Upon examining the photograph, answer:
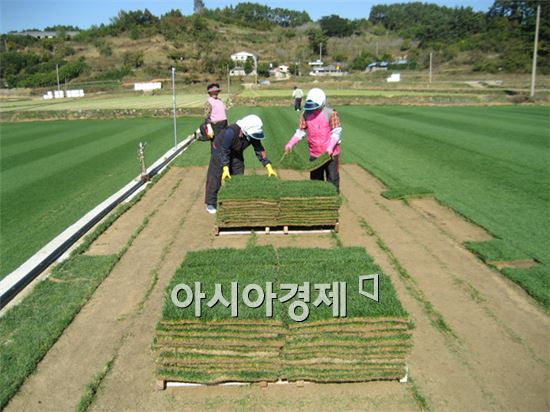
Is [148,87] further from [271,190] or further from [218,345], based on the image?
[218,345]

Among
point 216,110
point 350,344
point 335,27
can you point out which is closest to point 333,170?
point 216,110

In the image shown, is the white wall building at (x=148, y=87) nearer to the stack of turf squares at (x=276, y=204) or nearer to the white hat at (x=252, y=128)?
the white hat at (x=252, y=128)

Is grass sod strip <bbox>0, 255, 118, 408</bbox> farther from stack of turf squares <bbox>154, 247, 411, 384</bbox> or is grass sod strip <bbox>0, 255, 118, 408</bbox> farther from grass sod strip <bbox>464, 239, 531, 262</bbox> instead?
grass sod strip <bbox>464, 239, 531, 262</bbox>

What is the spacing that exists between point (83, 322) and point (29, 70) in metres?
110

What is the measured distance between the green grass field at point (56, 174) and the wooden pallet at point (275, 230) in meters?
2.99

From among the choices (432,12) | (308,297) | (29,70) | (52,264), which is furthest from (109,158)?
(432,12)

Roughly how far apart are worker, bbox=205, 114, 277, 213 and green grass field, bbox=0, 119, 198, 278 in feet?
9.11

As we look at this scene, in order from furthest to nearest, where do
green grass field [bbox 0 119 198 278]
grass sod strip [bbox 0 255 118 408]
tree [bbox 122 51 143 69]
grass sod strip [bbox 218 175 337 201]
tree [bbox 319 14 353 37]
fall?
tree [bbox 319 14 353 37], tree [bbox 122 51 143 69], green grass field [bbox 0 119 198 278], grass sod strip [bbox 218 175 337 201], grass sod strip [bbox 0 255 118 408]

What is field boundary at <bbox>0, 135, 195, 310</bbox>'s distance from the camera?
605 cm

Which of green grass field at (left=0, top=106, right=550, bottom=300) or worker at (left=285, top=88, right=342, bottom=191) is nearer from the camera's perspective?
worker at (left=285, top=88, right=342, bottom=191)

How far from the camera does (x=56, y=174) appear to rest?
13914 mm

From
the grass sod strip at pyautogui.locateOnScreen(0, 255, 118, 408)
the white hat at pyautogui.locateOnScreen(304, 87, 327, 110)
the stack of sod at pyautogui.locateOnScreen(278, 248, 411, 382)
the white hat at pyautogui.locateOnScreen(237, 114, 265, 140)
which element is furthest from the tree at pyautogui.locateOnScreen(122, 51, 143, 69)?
the stack of sod at pyautogui.locateOnScreen(278, 248, 411, 382)

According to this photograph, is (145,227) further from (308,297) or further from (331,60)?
(331,60)

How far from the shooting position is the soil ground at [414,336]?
160 inches
